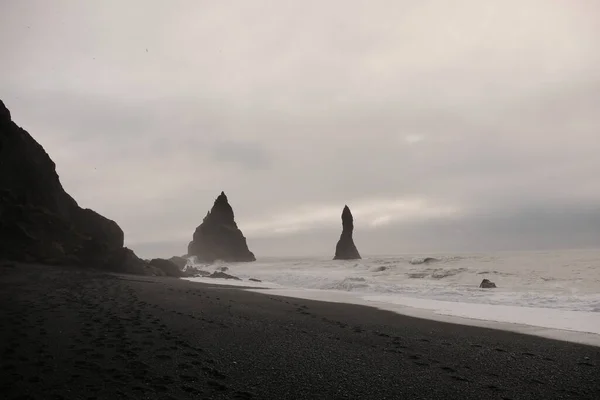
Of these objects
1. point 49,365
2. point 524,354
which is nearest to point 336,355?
point 524,354

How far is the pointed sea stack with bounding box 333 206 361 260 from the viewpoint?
103 metres

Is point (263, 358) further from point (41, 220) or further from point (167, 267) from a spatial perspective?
A: point (167, 267)

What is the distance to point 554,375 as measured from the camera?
22.7ft

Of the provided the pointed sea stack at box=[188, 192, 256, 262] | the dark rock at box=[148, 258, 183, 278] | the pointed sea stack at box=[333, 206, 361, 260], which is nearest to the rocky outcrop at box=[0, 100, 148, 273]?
the dark rock at box=[148, 258, 183, 278]

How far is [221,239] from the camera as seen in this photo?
362 feet

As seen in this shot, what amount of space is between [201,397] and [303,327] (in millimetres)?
6197

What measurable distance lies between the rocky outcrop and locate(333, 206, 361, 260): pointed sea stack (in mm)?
72983

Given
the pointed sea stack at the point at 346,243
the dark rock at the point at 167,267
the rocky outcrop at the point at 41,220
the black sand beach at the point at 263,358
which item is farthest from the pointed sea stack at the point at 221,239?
the black sand beach at the point at 263,358

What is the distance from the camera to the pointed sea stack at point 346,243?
10275 centimetres

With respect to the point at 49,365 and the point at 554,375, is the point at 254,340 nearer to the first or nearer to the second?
A: the point at 49,365

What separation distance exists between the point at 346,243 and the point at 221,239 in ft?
126

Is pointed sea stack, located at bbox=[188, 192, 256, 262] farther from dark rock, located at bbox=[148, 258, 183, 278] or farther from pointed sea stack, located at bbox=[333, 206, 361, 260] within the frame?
dark rock, located at bbox=[148, 258, 183, 278]

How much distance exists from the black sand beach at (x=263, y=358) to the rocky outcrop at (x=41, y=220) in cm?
2052

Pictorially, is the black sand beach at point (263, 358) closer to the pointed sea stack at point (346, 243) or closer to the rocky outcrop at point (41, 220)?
the rocky outcrop at point (41, 220)
